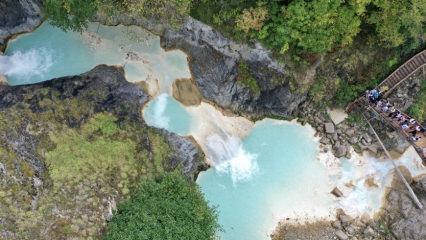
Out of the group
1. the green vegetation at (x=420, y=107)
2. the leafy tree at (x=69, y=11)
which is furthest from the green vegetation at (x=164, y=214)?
the green vegetation at (x=420, y=107)

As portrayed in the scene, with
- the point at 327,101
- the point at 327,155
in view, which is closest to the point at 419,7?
the point at 327,101

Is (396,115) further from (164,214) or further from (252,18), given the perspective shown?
(164,214)

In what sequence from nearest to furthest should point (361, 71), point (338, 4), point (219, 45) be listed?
point (338, 4) < point (219, 45) < point (361, 71)

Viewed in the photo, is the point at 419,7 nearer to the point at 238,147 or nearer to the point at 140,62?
the point at 238,147

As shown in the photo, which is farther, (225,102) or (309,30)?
(225,102)

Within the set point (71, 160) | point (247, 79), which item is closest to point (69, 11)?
point (71, 160)

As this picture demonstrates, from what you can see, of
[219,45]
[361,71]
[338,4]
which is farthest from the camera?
[361,71]

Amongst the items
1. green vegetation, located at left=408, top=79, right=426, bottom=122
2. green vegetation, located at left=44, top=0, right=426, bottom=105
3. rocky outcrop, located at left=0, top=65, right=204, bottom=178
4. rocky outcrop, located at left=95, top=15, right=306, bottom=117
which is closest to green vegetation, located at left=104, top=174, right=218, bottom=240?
rocky outcrop, located at left=0, top=65, right=204, bottom=178
